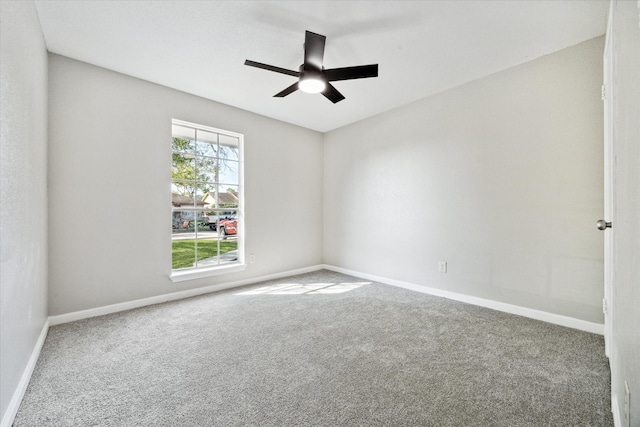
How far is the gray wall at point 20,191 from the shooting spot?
1.42 m

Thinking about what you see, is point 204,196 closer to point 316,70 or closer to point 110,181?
point 110,181

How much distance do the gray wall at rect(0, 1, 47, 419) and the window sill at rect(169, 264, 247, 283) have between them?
122cm

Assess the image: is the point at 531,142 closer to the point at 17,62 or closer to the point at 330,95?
the point at 330,95

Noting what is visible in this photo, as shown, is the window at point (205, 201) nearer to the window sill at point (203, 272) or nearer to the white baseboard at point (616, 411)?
the window sill at point (203, 272)

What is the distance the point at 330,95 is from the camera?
9.10 ft

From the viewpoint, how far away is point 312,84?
2500 millimetres

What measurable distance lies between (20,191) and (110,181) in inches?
53.3

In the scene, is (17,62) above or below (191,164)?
above

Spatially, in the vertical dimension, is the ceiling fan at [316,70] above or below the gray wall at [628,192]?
above

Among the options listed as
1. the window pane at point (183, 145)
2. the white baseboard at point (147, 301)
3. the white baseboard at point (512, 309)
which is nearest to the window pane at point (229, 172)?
the window pane at point (183, 145)

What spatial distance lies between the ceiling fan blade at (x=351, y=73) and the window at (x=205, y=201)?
2140 millimetres

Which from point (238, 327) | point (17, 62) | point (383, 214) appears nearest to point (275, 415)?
point (238, 327)

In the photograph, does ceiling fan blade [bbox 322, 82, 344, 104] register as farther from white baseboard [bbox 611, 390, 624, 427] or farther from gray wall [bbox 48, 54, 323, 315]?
white baseboard [bbox 611, 390, 624, 427]

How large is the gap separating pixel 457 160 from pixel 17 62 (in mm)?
3915
